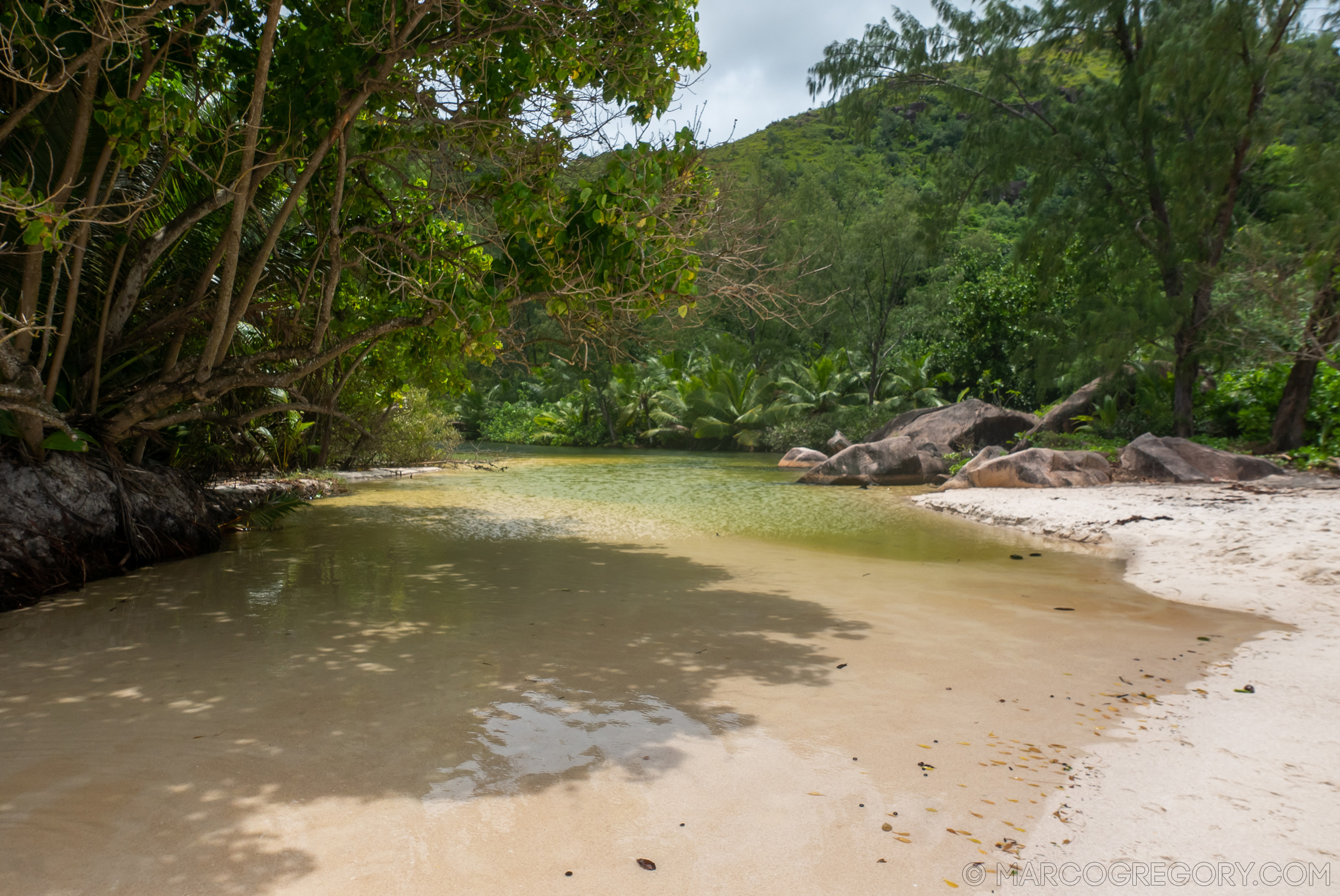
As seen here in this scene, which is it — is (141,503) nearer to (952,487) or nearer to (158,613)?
(158,613)

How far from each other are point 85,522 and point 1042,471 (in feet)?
41.5

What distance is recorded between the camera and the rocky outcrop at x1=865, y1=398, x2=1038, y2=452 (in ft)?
62.0

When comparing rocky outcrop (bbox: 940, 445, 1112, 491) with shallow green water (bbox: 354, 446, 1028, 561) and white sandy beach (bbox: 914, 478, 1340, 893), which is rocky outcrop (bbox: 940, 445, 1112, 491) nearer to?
shallow green water (bbox: 354, 446, 1028, 561)

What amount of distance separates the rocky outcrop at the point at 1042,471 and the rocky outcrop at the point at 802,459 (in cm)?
709

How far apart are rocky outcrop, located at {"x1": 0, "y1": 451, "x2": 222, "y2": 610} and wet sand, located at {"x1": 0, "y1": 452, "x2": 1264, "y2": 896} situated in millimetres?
277

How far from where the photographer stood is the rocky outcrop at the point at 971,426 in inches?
744

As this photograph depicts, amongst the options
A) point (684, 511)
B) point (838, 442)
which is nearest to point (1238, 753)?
point (684, 511)

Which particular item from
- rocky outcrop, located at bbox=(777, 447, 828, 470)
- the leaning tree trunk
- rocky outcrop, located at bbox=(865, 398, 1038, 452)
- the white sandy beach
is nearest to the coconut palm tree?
rocky outcrop, located at bbox=(777, 447, 828, 470)

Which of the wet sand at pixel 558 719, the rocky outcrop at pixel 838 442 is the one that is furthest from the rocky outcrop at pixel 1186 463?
the rocky outcrop at pixel 838 442

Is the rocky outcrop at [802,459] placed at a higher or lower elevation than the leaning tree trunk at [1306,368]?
lower

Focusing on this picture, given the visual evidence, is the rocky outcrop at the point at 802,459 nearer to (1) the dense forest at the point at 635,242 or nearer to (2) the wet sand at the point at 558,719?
(1) the dense forest at the point at 635,242

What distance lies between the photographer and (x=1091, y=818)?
279cm

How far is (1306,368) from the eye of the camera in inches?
509

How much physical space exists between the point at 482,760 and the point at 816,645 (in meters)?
2.35
